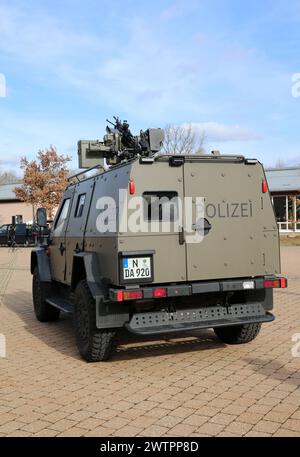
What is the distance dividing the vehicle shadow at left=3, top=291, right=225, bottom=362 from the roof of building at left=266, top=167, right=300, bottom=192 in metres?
30.8

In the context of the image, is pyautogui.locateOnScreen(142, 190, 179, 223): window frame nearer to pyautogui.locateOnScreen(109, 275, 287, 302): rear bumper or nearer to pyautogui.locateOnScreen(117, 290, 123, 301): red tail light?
pyautogui.locateOnScreen(109, 275, 287, 302): rear bumper

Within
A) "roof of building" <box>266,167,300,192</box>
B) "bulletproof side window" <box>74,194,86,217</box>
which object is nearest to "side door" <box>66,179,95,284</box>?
"bulletproof side window" <box>74,194,86,217</box>

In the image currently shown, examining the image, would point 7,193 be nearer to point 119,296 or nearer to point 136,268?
point 136,268

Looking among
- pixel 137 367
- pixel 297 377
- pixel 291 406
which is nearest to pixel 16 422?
pixel 137 367

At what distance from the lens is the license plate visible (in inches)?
210

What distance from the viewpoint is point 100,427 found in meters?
4.09

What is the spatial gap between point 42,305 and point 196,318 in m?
3.59

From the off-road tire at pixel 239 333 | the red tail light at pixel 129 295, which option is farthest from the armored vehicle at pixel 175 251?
the off-road tire at pixel 239 333

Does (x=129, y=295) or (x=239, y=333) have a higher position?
(x=129, y=295)

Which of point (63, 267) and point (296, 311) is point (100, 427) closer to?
point (63, 267)

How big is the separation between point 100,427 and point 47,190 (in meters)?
37.0

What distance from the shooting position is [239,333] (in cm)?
661

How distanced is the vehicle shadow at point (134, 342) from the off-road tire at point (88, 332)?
0.28m

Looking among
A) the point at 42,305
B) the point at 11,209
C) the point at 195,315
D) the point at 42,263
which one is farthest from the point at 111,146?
the point at 11,209
